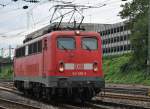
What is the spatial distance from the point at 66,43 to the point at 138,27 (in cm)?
3046

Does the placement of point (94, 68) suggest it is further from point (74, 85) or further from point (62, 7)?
point (62, 7)

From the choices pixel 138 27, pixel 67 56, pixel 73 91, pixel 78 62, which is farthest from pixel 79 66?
pixel 138 27

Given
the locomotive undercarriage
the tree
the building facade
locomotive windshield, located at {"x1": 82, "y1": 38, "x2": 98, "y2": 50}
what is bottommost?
the locomotive undercarriage

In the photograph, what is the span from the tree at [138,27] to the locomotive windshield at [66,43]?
97.0ft

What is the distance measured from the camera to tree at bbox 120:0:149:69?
5112 centimetres

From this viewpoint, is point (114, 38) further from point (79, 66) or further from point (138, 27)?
point (79, 66)

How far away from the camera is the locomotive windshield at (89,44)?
22.1 metres

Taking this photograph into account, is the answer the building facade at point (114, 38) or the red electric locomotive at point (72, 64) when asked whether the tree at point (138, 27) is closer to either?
the red electric locomotive at point (72, 64)

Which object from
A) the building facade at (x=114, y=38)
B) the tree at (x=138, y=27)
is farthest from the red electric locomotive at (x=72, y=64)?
the building facade at (x=114, y=38)

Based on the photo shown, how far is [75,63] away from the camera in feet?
70.9

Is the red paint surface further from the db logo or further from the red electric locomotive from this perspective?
the db logo

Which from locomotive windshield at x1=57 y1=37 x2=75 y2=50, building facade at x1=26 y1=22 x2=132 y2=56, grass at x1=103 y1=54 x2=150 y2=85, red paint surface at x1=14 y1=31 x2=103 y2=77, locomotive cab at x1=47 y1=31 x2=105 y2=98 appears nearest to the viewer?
locomotive cab at x1=47 y1=31 x2=105 y2=98

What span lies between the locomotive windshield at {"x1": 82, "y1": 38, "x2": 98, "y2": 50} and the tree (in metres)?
29.1

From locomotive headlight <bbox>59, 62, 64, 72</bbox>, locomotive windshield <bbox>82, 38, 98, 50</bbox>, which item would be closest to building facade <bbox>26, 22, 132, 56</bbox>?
locomotive windshield <bbox>82, 38, 98, 50</bbox>
